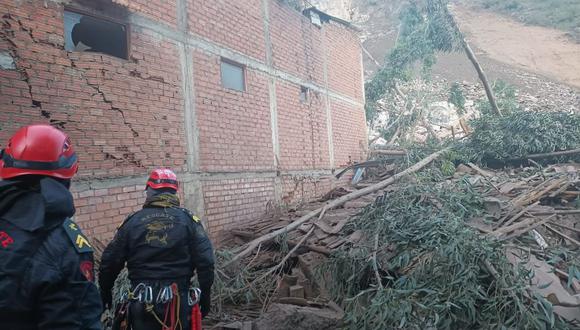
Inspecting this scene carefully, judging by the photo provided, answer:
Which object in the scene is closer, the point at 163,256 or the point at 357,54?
the point at 163,256

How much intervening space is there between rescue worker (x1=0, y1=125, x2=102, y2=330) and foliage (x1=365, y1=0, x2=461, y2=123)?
11479 millimetres

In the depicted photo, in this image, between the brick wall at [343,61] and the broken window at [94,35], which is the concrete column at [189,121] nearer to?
the broken window at [94,35]

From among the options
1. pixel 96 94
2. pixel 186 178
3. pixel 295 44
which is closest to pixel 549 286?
pixel 186 178

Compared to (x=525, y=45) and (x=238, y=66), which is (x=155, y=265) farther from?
(x=525, y=45)

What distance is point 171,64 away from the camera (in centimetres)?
552

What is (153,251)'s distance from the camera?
290 cm

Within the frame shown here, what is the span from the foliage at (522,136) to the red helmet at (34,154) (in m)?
9.29

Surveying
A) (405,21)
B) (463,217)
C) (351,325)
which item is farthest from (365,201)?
(405,21)

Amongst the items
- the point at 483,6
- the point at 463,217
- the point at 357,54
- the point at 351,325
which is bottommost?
the point at 351,325

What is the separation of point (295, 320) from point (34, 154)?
2930 mm

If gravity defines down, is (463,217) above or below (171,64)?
below

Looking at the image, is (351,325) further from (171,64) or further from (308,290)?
(171,64)

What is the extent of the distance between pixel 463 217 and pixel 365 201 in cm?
237

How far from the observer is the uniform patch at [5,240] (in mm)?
1465
